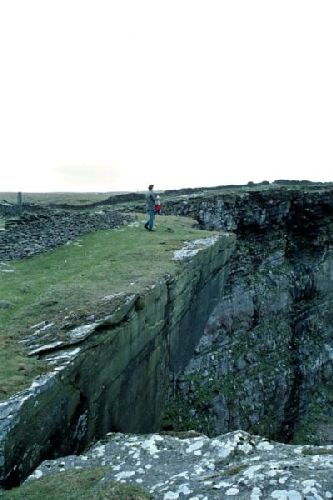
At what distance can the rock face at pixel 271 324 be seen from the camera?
104ft

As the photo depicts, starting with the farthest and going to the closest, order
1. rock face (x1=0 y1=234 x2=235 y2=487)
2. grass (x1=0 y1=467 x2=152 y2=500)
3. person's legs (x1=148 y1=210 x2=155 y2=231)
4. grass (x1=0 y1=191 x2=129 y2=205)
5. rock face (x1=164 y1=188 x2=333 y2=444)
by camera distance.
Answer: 1. grass (x1=0 y1=191 x2=129 y2=205)
2. rock face (x1=164 y1=188 x2=333 y2=444)
3. person's legs (x1=148 y1=210 x2=155 y2=231)
4. rock face (x1=0 y1=234 x2=235 y2=487)
5. grass (x1=0 y1=467 x2=152 y2=500)

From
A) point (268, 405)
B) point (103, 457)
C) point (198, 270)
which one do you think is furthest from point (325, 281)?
point (103, 457)

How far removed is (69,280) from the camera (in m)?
14.4

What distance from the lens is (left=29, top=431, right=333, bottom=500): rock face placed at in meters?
6.70

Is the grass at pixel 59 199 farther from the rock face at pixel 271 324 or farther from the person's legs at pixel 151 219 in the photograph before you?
the person's legs at pixel 151 219

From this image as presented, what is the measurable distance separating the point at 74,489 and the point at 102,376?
12.6 feet

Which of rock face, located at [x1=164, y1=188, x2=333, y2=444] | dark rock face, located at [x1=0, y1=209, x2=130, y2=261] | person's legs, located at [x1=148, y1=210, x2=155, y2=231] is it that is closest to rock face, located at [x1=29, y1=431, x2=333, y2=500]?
dark rock face, located at [x1=0, y1=209, x2=130, y2=261]

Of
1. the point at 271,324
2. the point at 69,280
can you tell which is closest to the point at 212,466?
the point at 69,280

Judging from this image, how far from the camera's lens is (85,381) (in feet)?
32.7

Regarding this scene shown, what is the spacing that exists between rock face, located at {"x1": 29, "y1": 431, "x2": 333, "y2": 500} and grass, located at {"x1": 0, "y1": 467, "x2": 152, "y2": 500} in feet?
0.71

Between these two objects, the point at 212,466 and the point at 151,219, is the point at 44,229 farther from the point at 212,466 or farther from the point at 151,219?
the point at 212,466

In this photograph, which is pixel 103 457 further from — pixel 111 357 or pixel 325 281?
pixel 325 281

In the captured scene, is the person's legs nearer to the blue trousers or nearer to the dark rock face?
the blue trousers

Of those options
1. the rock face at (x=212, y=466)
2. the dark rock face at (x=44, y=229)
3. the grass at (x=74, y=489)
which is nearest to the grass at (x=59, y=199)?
the dark rock face at (x=44, y=229)
